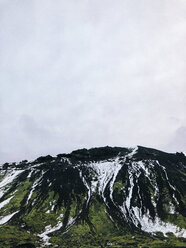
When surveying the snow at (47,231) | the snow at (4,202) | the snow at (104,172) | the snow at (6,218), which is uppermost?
the snow at (104,172)

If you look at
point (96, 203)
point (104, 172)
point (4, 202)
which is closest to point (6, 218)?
point (4, 202)

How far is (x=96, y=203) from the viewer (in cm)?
12488

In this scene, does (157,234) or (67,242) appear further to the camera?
(157,234)

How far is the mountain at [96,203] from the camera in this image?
82.9 m

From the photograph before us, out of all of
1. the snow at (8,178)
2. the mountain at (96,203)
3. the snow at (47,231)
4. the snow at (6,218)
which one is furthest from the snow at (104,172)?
the snow at (8,178)

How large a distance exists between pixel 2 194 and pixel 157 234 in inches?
4499

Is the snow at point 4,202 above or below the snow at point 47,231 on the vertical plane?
above

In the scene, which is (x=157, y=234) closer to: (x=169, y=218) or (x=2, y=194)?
(x=169, y=218)

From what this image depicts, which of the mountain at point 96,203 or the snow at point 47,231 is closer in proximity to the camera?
the snow at point 47,231

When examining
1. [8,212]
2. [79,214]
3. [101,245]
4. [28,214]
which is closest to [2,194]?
[8,212]

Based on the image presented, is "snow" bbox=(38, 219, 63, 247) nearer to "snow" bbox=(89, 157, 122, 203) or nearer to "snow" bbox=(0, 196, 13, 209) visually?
"snow" bbox=(89, 157, 122, 203)

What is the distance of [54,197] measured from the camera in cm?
13288

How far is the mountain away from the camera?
272 ft

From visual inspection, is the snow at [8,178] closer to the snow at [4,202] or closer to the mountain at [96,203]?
the mountain at [96,203]
